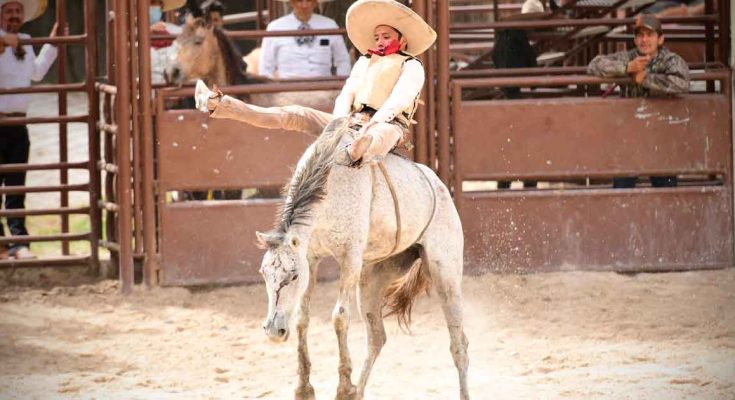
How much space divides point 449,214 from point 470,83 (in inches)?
114

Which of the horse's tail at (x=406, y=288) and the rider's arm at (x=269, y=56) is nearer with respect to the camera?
the horse's tail at (x=406, y=288)

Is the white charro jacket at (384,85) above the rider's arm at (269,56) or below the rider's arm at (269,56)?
below

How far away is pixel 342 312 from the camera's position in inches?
214

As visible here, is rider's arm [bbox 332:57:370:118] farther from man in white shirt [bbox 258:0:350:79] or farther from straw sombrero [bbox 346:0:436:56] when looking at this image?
man in white shirt [bbox 258:0:350:79]

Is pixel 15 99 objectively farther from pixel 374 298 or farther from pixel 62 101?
pixel 374 298

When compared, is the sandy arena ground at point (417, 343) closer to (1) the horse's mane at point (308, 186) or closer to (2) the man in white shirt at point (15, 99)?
(2) the man in white shirt at point (15, 99)

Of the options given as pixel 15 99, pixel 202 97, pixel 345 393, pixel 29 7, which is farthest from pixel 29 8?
pixel 345 393

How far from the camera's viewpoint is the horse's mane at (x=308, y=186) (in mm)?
5336

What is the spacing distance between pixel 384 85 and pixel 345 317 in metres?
1.18

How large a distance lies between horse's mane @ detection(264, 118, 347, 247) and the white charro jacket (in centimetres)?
39

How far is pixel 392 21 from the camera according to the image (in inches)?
237

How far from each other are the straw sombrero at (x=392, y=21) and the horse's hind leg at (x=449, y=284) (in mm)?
983

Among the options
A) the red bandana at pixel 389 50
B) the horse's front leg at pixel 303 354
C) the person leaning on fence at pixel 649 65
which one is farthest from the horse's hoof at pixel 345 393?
the person leaning on fence at pixel 649 65

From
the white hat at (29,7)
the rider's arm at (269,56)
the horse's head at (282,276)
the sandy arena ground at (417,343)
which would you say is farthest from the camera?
the rider's arm at (269,56)
